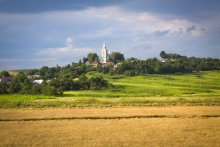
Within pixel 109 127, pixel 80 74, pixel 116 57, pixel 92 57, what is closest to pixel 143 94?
pixel 109 127

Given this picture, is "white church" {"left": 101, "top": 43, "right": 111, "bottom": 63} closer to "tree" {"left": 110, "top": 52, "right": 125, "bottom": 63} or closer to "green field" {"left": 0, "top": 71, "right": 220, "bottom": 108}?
"tree" {"left": 110, "top": 52, "right": 125, "bottom": 63}

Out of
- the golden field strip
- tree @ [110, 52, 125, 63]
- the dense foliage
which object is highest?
tree @ [110, 52, 125, 63]

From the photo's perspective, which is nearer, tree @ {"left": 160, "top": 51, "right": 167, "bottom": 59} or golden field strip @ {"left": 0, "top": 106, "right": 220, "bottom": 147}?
golden field strip @ {"left": 0, "top": 106, "right": 220, "bottom": 147}

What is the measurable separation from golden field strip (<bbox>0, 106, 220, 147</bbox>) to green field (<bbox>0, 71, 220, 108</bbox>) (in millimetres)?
4634

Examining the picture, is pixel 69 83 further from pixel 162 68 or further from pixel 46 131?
pixel 46 131

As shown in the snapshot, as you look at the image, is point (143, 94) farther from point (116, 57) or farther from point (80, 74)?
Result: point (116, 57)

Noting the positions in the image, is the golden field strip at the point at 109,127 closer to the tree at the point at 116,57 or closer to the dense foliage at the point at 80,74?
the dense foliage at the point at 80,74

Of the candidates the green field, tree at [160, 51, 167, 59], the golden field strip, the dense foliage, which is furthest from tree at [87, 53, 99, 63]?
the golden field strip

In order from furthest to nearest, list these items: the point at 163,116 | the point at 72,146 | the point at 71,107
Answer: the point at 71,107
the point at 163,116
the point at 72,146

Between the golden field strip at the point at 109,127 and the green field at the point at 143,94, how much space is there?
4634mm

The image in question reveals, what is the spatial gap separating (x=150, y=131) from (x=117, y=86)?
4459cm

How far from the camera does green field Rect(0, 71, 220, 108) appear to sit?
41500mm

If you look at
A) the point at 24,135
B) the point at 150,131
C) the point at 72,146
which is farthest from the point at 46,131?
the point at 150,131

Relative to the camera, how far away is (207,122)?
28156 mm
